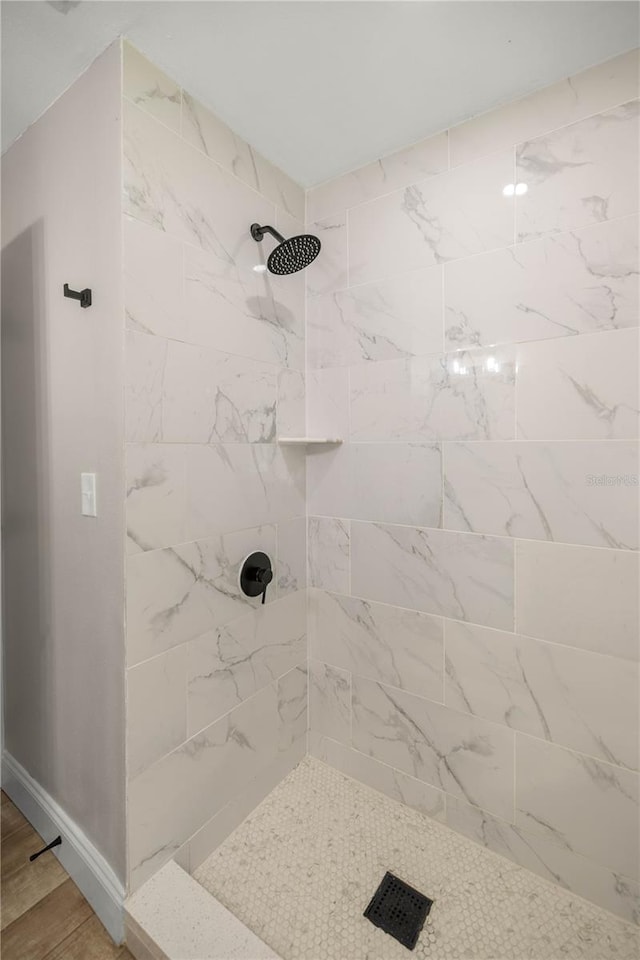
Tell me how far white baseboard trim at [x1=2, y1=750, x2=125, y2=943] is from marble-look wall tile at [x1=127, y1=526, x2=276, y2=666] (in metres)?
0.59

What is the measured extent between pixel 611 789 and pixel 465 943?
1.72ft

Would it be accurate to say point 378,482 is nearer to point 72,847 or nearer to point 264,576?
point 264,576

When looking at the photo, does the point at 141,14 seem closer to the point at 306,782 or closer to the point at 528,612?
the point at 528,612

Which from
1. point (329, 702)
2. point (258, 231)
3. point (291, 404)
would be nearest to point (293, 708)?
point (329, 702)

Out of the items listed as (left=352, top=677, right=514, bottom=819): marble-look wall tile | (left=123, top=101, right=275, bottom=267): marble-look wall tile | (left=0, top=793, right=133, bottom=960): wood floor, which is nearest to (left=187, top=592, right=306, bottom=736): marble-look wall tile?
(left=352, top=677, right=514, bottom=819): marble-look wall tile

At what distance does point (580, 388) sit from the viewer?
109cm

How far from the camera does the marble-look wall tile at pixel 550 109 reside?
1.03 metres

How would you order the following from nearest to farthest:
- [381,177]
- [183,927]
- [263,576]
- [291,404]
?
[183,927], [263,576], [381,177], [291,404]

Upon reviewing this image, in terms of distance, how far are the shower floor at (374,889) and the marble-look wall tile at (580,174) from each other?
5.90 feet

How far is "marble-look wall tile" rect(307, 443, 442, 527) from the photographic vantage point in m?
1.33

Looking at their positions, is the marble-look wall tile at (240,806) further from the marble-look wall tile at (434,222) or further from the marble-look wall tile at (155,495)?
the marble-look wall tile at (434,222)

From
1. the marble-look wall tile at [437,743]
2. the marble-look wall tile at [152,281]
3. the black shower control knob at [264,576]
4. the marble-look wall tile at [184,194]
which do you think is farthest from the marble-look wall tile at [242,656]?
the marble-look wall tile at [184,194]

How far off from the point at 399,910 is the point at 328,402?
1.50 m

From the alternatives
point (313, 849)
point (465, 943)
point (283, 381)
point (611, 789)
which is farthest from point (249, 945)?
point (283, 381)
